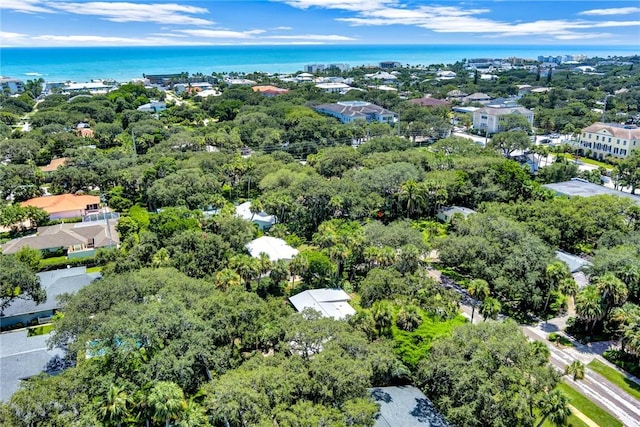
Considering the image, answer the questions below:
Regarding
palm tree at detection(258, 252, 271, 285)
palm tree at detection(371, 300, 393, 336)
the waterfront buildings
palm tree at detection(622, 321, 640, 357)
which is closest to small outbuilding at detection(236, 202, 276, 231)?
palm tree at detection(258, 252, 271, 285)

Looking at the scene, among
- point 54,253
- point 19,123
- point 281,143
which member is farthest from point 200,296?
point 19,123

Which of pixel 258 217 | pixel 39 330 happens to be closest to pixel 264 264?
pixel 258 217

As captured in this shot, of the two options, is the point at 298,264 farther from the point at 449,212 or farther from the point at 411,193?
the point at 449,212

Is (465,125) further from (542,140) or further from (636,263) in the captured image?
(636,263)

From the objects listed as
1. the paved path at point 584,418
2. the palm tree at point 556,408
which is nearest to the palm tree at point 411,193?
the paved path at point 584,418

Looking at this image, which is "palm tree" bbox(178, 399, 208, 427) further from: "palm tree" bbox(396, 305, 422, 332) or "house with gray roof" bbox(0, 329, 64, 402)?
"palm tree" bbox(396, 305, 422, 332)

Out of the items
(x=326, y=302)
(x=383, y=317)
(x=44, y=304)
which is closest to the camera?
(x=383, y=317)

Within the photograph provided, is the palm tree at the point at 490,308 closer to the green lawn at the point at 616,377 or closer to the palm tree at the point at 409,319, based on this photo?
the palm tree at the point at 409,319
